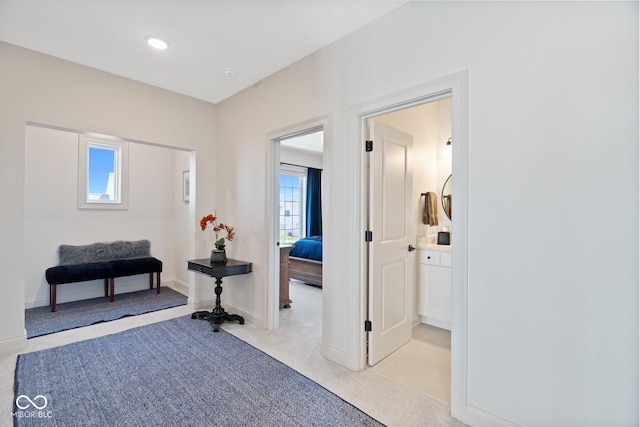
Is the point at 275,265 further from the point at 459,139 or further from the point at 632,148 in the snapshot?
the point at 632,148

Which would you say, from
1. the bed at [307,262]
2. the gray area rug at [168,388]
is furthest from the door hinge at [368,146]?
the bed at [307,262]

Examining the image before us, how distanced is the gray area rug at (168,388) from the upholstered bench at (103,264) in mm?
1430

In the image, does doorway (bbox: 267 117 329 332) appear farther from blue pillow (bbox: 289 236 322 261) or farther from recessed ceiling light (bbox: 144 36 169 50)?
recessed ceiling light (bbox: 144 36 169 50)

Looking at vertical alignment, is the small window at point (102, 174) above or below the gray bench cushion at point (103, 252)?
above

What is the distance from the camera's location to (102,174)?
4.54 m

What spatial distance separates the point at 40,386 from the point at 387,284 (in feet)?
8.86

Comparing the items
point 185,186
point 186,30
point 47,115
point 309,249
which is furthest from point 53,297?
A: point 186,30

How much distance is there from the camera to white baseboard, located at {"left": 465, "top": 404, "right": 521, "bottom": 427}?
166cm

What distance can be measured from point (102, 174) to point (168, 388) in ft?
12.4

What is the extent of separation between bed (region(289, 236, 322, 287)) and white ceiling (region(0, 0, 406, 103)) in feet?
9.44

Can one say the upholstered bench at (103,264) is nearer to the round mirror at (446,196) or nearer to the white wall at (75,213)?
the white wall at (75,213)

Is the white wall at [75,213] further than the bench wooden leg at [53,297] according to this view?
Yes

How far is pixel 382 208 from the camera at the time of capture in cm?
254

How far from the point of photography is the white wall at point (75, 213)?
153 inches
